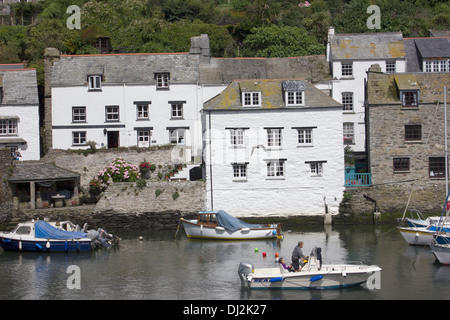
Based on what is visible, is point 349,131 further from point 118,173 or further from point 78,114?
point 78,114

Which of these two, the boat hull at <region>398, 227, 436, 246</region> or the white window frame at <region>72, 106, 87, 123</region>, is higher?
the white window frame at <region>72, 106, 87, 123</region>

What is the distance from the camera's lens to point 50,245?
39.0m

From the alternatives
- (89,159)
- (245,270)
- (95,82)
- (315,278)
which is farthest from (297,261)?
(95,82)

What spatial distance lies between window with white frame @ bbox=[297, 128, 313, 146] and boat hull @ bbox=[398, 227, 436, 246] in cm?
1031

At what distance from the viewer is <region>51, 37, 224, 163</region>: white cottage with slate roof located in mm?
52219

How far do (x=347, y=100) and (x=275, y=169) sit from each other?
10.3 metres

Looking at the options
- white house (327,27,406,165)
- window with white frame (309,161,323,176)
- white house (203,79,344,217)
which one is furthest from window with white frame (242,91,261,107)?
white house (327,27,406,165)

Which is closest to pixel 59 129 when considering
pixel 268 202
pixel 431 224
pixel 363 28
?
pixel 268 202

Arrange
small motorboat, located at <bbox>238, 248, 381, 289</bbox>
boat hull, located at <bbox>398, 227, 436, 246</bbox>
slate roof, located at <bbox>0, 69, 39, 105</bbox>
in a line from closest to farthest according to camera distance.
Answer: small motorboat, located at <bbox>238, 248, 381, 289</bbox>
boat hull, located at <bbox>398, 227, 436, 246</bbox>
slate roof, located at <bbox>0, 69, 39, 105</bbox>

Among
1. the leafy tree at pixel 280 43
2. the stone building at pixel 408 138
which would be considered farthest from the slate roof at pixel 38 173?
the leafy tree at pixel 280 43

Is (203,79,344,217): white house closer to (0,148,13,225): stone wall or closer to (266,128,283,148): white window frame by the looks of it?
(266,128,283,148): white window frame
